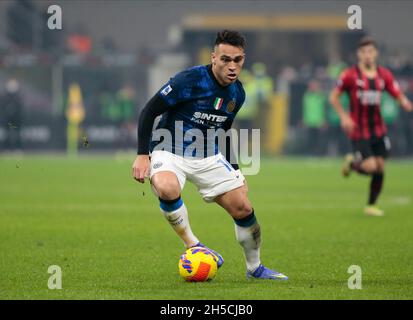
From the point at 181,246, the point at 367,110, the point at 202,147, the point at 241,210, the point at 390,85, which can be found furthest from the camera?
the point at 367,110

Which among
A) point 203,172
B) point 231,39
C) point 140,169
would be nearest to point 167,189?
point 140,169

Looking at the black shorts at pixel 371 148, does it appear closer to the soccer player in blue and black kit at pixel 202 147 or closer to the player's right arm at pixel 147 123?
the soccer player in blue and black kit at pixel 202 147

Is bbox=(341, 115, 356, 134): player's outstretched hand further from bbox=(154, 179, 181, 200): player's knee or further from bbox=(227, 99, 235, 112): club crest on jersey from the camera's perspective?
bbox=(154, 179, 181, 200): player's knee

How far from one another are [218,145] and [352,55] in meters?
28.8

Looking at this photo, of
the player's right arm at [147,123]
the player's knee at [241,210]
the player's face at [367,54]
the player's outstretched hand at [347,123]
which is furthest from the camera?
the player's face at [367,54]

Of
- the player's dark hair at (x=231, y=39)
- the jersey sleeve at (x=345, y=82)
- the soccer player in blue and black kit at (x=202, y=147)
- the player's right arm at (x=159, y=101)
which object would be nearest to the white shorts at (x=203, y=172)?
the soccer player in blue and black kit at (x=202, y=147)

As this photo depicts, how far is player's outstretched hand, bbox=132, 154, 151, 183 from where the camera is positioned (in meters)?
7.92

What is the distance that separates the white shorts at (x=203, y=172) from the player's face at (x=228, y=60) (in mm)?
727

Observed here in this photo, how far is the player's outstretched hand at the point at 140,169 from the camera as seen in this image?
7918 mm

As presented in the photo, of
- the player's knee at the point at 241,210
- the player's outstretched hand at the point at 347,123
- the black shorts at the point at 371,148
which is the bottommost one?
the player's knee at the point at 241,210

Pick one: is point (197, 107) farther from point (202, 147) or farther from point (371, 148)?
point (371, 148)

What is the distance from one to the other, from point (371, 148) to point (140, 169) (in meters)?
7.06

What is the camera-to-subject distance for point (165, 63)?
3650 cm
